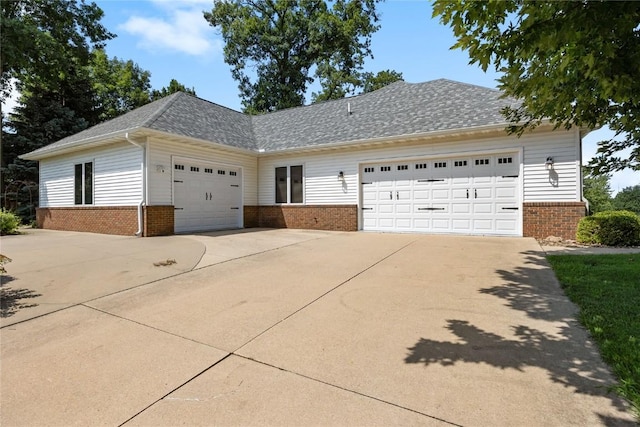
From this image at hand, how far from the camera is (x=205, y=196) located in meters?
12.1

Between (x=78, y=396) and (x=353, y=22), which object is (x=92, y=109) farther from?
(x=78, y=396)

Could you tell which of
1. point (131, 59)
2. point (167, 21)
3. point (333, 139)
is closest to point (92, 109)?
point (131, 59)

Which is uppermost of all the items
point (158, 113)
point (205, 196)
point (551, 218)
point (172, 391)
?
point (158, 113)

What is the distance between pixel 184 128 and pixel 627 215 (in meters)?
13.2

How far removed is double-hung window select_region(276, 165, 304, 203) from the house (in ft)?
0.16

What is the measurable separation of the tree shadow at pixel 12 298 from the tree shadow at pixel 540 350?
448cm

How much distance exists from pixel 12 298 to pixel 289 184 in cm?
982

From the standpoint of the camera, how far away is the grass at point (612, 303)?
2326 millimetres

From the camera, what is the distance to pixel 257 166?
1416 cm

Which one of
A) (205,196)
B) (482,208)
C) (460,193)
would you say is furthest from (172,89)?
(482,208)

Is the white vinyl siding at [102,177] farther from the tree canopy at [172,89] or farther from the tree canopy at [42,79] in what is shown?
the tree canopy at [172,89]

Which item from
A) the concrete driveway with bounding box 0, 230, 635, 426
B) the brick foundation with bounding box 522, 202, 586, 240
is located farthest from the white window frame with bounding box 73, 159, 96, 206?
the brick foundation with bounding box 522, 202, 586, 240

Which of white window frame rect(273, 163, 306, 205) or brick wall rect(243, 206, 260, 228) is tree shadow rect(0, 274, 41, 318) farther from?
white window frame rect(273, 163, 306, 205)

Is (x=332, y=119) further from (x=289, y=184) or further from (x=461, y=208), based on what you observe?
(x=461, y=208)
